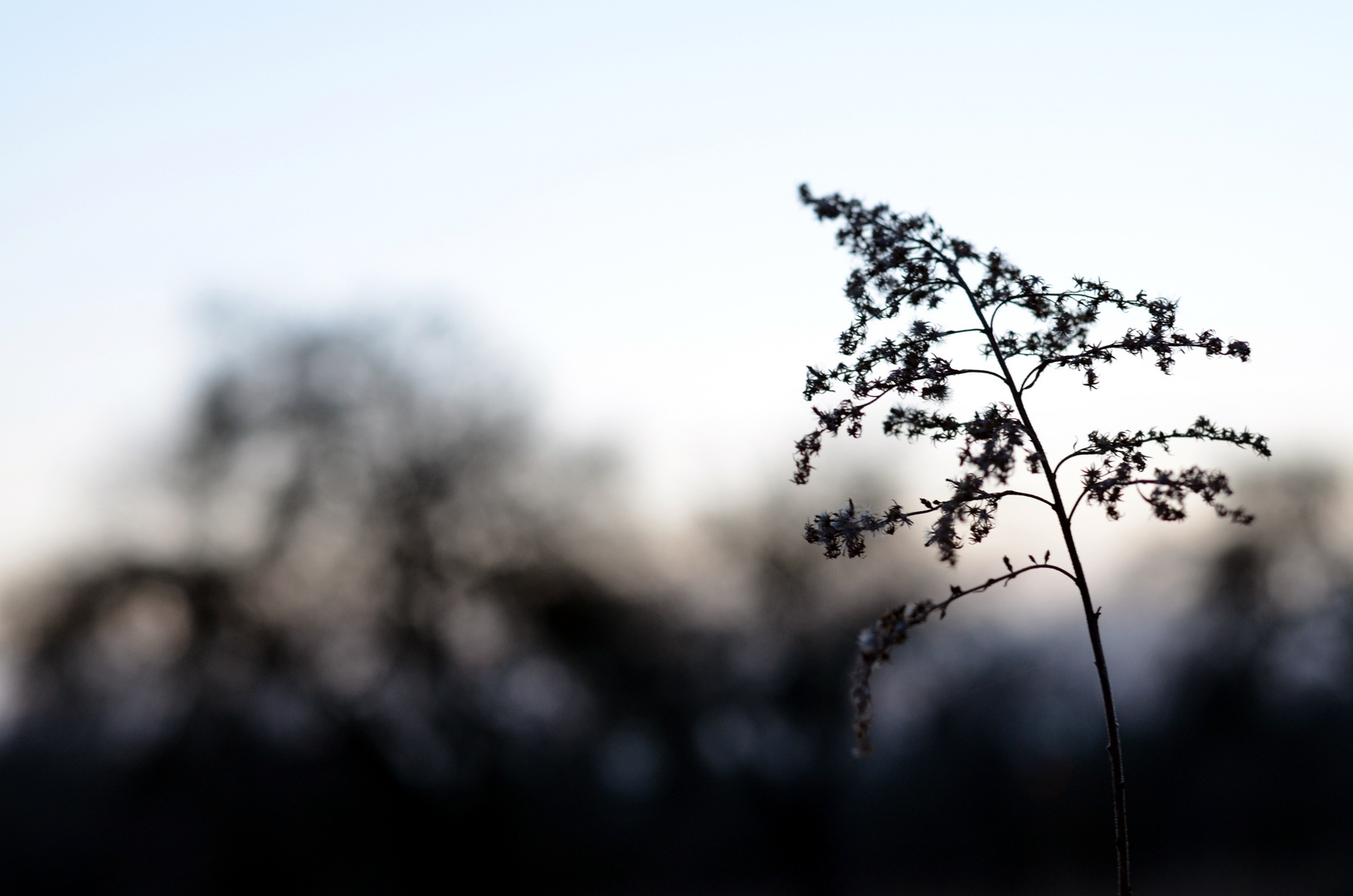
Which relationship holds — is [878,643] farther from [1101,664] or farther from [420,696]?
[420,696]

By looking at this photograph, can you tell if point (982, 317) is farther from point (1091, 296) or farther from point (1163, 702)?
point (1163, 702)

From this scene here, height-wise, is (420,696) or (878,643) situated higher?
(420,696)

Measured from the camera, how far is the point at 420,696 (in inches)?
806

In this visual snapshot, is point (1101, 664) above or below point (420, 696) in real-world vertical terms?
below

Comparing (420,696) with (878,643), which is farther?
(420,696)

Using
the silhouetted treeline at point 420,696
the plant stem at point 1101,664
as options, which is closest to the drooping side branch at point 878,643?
the plant stem at point 1101,664

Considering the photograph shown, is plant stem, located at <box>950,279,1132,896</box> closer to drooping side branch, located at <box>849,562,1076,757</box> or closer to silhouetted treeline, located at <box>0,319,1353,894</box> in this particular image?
drooping side branch, located at <box>849,562,1076,757</box>

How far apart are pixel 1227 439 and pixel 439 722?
19921 mm

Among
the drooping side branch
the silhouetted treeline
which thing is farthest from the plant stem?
the silhouetted treeline

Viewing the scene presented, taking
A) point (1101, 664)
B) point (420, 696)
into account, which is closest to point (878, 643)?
point (1101, 664)

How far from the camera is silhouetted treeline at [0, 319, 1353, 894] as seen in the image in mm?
20312

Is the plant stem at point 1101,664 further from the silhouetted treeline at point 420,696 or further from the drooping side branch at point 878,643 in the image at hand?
A: the silhouetted treeline at point 420,696

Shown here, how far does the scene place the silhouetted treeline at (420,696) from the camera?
2031cm

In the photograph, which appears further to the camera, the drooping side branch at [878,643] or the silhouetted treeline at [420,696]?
the silhouetted treeline at [420,696]
